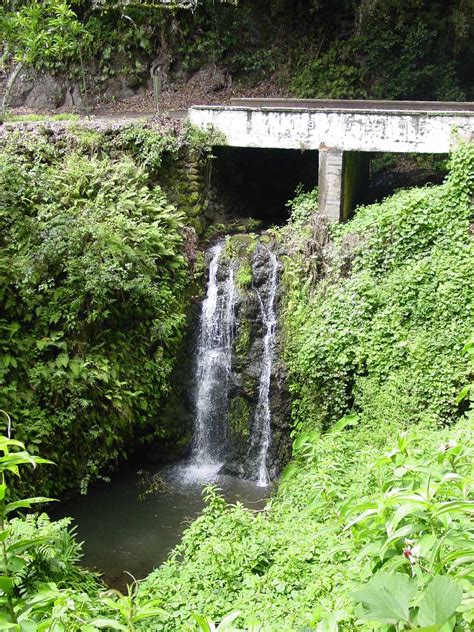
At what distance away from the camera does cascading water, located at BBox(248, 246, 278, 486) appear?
10961mm

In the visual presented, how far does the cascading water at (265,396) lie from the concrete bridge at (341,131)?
6.77 feet

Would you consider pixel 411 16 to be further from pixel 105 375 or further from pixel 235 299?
pixel 105 375

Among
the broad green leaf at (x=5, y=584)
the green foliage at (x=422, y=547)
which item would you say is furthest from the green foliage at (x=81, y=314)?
the green foliage at (x=422, y=547)

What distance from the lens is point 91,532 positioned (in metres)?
9.56

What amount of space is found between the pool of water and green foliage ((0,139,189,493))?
52 centimetres

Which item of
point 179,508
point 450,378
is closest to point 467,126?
point 450,378

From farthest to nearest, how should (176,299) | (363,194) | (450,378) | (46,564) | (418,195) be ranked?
(363,194) → (176,299) → (418,195) → (450,378) → (46,564)

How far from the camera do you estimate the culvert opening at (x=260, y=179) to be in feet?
44.1

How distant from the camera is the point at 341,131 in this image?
11.5 meters

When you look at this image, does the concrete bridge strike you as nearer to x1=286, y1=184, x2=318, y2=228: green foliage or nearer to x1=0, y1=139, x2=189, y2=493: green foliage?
x1=286, y1=184, x2=318, y2=228: green foliage

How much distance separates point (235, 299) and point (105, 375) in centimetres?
286

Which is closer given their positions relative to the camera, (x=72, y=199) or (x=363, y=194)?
(x=72, y=199)

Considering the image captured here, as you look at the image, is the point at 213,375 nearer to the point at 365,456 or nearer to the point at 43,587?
the point at 365,456

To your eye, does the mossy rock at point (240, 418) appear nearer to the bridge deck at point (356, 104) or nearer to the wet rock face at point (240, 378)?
the wet rock face at point (240, 378)
